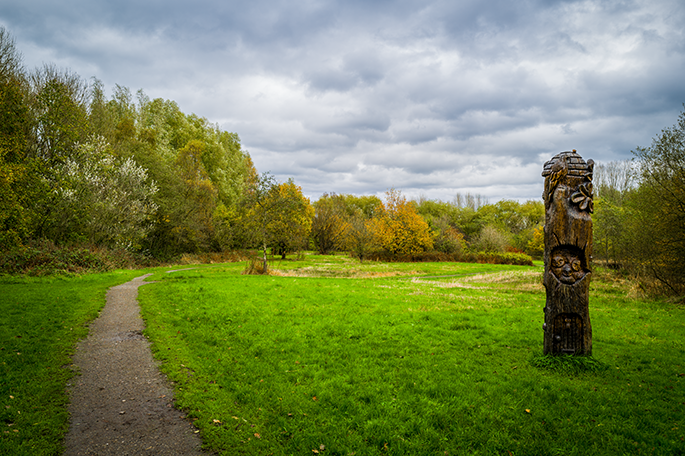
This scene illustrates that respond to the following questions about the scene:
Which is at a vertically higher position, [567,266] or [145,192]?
[145,192]

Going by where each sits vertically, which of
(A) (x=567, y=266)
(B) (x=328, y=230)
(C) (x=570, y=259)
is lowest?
(A) (x=567, y=266)

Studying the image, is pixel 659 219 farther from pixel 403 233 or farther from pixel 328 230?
pixel 328 230

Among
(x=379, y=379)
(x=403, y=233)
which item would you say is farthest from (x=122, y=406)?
(x=403, y=233)

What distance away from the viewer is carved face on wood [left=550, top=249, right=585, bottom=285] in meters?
7.26

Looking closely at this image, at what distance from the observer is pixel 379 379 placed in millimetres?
6922

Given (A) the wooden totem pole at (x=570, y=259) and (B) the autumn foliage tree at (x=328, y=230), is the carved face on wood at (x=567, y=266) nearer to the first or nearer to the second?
(A) the wooden totem pole at (x=570, y=259)

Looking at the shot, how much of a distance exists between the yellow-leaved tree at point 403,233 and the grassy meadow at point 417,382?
123 feet

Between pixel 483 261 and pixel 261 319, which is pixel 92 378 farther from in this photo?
pixel 483 261

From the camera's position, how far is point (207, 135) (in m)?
61.3

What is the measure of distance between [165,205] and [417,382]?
38.6 metres

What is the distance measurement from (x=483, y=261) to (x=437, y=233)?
26.0ft

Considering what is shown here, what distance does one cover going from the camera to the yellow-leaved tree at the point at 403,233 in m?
50.4

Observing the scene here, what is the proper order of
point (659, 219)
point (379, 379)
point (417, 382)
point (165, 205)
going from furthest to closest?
1. point (165, 205)
2. point (659, 219)
3. point (379, 379)
4. point (417, 382)

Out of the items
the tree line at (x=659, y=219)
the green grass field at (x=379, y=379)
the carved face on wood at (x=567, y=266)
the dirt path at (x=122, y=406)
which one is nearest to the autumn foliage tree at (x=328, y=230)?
the tree line at (x=659, y=219)
